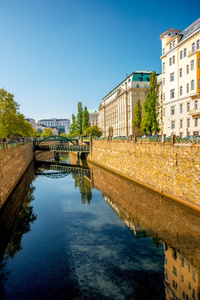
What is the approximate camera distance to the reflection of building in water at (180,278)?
785 centimetres

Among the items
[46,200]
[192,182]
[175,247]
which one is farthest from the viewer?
[46,200]

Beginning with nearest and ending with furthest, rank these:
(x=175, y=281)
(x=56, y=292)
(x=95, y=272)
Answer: (x=56, y=292), (x=175, y=281), (x=95, y=272)

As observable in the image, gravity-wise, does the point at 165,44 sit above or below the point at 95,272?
above

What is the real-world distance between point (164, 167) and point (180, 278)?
35.2 ft

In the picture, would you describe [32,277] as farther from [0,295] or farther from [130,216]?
[130,216]

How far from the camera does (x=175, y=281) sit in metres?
8.41

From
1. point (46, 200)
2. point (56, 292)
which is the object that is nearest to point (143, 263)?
point (56, 292)

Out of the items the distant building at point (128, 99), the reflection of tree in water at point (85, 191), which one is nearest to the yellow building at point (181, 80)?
the reflection of tree in water at point (85, 191)

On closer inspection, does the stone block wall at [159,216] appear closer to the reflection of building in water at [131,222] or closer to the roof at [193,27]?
the reflection of building in water at [131,222]

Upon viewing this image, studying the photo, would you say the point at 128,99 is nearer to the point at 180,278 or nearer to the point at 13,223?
the point at 13,223

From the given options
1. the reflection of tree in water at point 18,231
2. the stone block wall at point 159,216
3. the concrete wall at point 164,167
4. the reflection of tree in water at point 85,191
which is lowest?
the reflection of tree in water at point 18,231

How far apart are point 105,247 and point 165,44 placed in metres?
33.8

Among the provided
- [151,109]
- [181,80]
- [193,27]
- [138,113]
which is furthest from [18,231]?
[138,113]

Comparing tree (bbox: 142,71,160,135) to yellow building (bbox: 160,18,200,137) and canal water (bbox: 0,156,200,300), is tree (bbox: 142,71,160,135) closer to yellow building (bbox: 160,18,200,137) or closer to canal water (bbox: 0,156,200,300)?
yellow building (bbox: 160,18,200,137)
